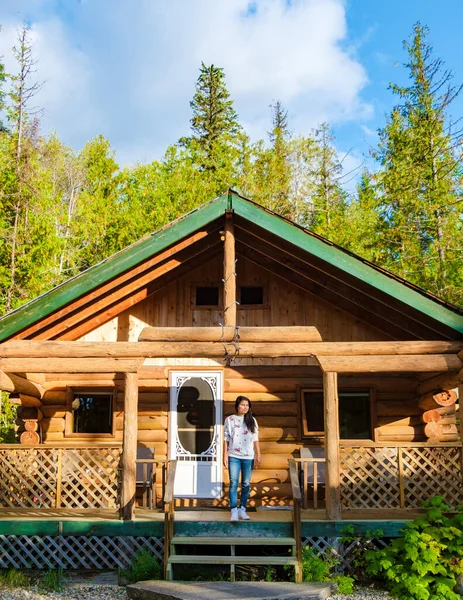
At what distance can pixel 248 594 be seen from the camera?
8039 mm

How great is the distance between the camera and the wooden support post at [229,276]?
10852mm

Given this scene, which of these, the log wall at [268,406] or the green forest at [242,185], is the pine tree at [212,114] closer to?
the green forest at [242,185]

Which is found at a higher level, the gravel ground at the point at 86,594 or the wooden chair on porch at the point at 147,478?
the wooden chair on porch at the point at 147,478

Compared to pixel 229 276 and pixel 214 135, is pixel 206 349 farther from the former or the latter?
pixel 214 135

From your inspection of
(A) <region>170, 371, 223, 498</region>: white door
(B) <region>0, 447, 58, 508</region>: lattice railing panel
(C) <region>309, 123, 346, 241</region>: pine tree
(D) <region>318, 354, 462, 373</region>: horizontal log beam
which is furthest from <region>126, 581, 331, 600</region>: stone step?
(C) <region>309, 123, 346, 241</region>: pine tree

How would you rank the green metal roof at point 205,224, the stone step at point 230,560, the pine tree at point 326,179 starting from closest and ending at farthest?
the stone step at point 230,560, the green metal roof at point 205,224, the pine tree at point 326,179

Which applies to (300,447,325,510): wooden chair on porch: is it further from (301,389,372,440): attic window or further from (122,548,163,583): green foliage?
(122,548,163,583): green foliage

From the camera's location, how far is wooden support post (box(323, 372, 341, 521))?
10180 mm

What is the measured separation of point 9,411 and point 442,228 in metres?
19.1

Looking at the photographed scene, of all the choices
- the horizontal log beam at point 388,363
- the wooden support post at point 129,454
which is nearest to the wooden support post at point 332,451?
the horizontal log beam at point 388,363

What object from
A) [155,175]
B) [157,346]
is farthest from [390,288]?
[155,175]

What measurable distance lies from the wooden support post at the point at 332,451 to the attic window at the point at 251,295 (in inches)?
128

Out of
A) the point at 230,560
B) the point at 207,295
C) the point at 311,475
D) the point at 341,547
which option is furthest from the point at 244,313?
the point at 230,560

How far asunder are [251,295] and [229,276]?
8.52 feet
